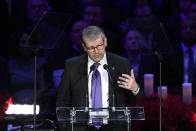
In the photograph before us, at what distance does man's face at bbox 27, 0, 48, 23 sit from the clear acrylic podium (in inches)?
120

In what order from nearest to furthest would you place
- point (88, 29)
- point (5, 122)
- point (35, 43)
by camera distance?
point (88, 29), point (35, 43), point (5, 122)

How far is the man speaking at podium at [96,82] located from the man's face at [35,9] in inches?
95.2

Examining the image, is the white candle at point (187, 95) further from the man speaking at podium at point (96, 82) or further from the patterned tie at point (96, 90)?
the patterned tie at point (96, 90)

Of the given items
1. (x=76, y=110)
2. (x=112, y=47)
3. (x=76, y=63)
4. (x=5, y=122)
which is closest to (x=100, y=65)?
(x=76, y=63)

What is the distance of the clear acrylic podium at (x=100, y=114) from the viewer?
10.8 feet

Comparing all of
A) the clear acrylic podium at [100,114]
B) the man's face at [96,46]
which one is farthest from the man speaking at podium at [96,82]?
the clear acrylic podium at [100,114]

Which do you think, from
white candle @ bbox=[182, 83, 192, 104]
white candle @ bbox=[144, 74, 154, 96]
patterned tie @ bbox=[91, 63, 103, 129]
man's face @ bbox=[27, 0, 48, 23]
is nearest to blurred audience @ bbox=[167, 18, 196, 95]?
white candle @ bbox=[144, 74, 154, 96]

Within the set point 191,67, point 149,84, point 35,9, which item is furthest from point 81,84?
point 35,9

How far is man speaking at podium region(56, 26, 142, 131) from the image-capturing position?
3.59 metres

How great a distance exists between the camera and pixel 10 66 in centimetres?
604

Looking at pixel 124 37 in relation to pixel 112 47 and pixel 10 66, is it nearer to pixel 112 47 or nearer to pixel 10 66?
pixel 112 47

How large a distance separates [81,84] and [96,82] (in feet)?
0.42

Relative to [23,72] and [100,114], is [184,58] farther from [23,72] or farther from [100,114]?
[100,114]

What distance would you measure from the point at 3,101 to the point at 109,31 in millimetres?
1904
